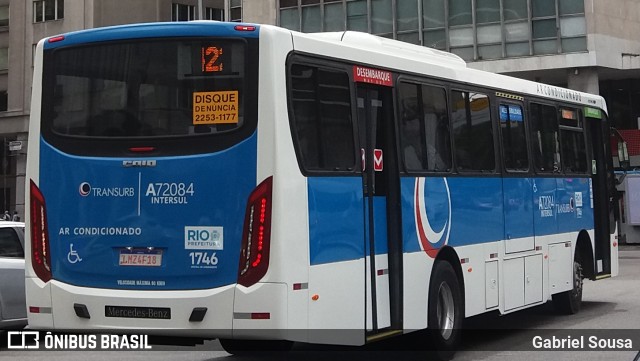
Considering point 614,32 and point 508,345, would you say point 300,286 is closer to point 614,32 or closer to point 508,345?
point 508,345

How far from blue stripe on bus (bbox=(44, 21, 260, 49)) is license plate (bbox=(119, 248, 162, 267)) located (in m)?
1.88

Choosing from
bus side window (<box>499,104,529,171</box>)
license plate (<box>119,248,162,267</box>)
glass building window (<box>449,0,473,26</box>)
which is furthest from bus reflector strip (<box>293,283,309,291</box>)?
glass building window (<box>449,0,473,26</box>)

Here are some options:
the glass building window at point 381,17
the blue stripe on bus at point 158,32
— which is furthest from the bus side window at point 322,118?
the glass building window at point 381,17

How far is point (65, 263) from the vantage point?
30.7ft

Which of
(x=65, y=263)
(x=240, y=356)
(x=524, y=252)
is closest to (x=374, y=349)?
(x=240, y=356)

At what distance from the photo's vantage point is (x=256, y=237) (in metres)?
8.71

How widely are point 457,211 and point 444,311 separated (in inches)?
45.6

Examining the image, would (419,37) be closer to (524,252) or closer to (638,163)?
(638,163)

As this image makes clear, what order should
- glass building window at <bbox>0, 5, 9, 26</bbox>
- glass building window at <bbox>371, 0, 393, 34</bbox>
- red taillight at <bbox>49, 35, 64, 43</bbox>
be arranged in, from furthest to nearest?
glass building window at <bbox>0, 5, 9, 26</bbox> < glass building window at <bbox>371, 0, 393, 34</bbox> < red taillight at <bbox>49, 35, 64, 43</bbox>

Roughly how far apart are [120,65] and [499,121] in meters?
5.68

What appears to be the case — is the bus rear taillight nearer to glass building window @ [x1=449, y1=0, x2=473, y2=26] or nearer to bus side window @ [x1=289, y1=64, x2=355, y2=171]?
bus side window @ [x1=289, y1=64, x2=355, y2=171]

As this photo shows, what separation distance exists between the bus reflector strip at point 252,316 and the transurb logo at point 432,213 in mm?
2918

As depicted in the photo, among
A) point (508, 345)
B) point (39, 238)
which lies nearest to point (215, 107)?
point (39, 238)

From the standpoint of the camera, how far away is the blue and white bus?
8.77m
